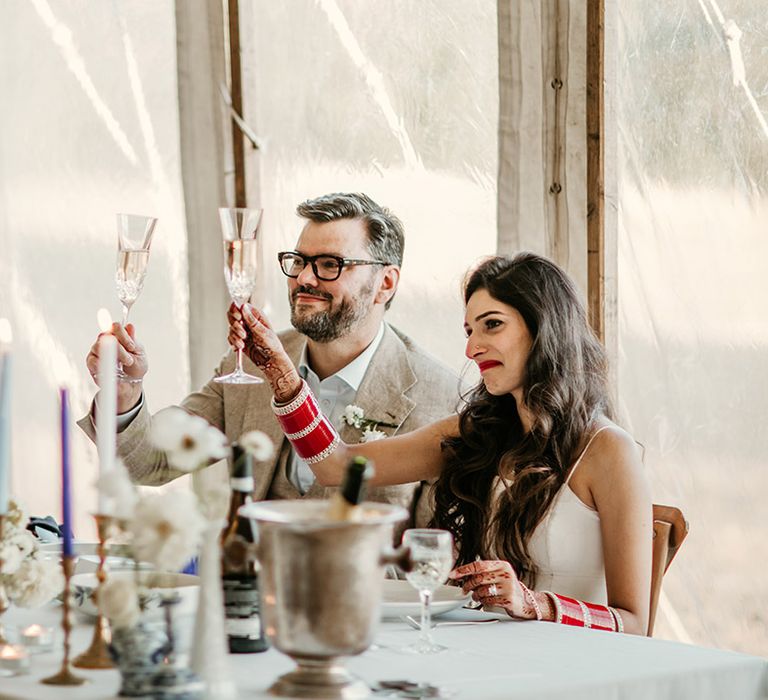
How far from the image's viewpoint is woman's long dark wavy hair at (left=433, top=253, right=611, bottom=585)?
9.39 feet

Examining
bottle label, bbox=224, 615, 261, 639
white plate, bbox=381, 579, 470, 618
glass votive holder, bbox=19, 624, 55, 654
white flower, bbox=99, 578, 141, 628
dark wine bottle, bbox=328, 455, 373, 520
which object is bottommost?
white plate, bbox=381, 579, 470, 618

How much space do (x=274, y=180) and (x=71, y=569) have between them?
3.24 metres

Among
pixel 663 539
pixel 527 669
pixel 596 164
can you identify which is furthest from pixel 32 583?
pixel 596 164

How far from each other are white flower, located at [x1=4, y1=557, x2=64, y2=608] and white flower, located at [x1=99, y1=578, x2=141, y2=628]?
41 centimetres

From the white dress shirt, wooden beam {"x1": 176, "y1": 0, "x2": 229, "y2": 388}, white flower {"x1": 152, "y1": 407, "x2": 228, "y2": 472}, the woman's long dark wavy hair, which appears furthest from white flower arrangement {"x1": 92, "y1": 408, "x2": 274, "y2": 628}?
wooden beam {"x1": 176, "y1": 0, "x2": 229, "y2": 388}

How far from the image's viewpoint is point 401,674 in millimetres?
1854

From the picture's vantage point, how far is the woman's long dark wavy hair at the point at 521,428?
2.86 metres

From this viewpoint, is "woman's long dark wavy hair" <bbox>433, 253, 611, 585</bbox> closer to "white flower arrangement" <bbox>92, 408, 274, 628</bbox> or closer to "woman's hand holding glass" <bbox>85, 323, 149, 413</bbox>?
"woman's hand holding glass" <bbox>85, 323, 149, 413</bbox>

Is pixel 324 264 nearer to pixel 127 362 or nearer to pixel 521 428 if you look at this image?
pixel 127 362

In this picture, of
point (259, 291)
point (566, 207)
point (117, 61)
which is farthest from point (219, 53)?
point (566, 207)

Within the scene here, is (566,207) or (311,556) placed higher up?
(566,207)

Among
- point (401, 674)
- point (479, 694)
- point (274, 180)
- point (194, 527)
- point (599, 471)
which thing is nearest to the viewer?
point (194, 527)

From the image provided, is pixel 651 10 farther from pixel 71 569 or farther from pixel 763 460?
pixel 71 569

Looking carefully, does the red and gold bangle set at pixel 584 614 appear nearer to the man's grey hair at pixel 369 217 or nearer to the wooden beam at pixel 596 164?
the wooden beam at pixel 596 164
